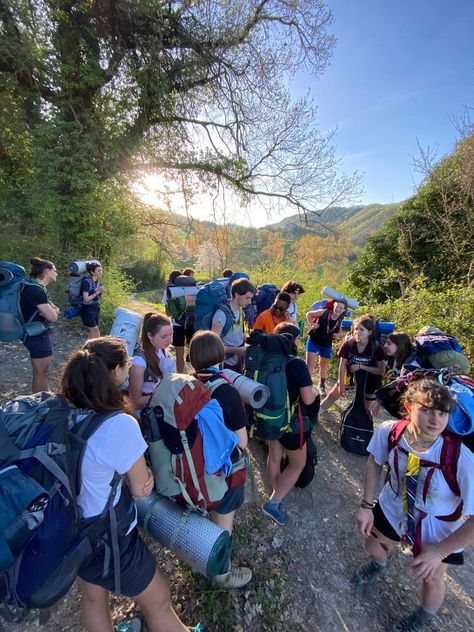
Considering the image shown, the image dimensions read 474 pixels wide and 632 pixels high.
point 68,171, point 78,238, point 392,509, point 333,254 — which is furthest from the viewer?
point 333,254

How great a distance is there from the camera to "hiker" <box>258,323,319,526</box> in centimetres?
236

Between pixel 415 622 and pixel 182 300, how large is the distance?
3726mm

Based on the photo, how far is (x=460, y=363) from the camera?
6.82 ft

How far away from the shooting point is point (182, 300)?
13.8 ft

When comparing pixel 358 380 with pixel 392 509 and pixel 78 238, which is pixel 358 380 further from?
pixel 78 238

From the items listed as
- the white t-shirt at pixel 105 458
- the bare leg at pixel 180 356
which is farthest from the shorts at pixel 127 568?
the bare leg at pixel 180 356

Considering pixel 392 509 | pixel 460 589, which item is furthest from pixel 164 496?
pixel 460 589

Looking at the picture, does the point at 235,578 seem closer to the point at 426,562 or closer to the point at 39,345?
the point at 426,562

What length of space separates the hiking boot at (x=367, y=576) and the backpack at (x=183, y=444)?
138 cm

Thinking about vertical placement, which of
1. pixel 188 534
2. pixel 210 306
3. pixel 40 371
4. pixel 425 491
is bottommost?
pixel 188 534

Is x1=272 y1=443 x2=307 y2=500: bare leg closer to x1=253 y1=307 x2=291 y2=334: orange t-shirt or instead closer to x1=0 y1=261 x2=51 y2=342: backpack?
x1=253 y1=307 x2=291 y2=334: orange t-shirt

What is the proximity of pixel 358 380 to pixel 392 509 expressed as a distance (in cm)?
174

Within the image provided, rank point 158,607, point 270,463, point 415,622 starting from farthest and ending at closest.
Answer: point 270,463 < point 415,622 < point 158,607

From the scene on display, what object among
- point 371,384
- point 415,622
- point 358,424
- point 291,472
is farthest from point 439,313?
point 415,622
